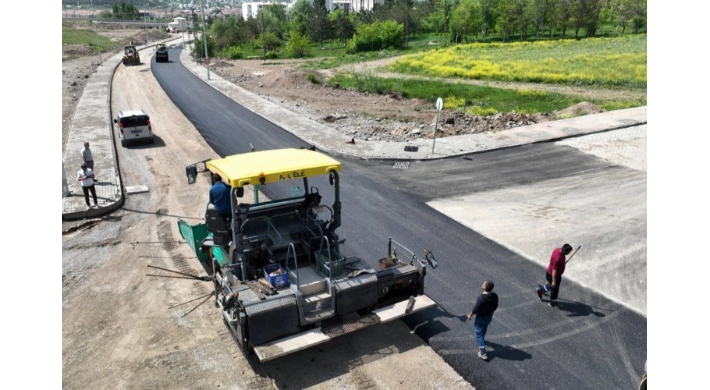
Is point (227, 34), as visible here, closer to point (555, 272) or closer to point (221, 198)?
point (221, 198)

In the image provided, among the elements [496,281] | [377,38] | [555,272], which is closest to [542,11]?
[377,38]

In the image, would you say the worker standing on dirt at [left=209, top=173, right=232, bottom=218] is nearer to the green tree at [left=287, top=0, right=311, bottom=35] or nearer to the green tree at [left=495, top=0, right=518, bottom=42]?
the green tree at [left=287, top=0, right=311, bottom=35]

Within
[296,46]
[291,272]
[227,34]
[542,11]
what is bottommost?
[291,272]

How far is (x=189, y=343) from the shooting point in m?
8.22

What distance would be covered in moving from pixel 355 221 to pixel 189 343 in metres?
5.81

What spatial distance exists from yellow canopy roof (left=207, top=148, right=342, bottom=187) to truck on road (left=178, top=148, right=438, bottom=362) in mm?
16

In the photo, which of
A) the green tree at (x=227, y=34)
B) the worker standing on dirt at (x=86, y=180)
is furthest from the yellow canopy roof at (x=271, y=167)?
the green tree at (x=227, y=34)

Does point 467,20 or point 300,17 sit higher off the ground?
point 300,17

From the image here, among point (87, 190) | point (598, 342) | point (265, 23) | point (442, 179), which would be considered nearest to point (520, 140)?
point (442, 179)

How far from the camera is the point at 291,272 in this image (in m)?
8.18

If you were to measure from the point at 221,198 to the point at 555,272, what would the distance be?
19.4ft

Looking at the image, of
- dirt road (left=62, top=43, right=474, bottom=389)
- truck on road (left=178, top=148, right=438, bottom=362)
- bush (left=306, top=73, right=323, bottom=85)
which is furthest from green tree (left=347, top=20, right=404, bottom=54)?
truck on road (left=178, top=148, right=438, bottom=362)

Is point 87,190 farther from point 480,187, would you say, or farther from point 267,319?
point 480,187

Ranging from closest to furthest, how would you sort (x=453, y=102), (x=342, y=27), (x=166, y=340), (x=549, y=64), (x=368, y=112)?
1. (x=166, y=340)
2. (x=368, y=112)
3. (x=453, y=102)
4. (x=549, y=64)
5. (x=342, y=27)
